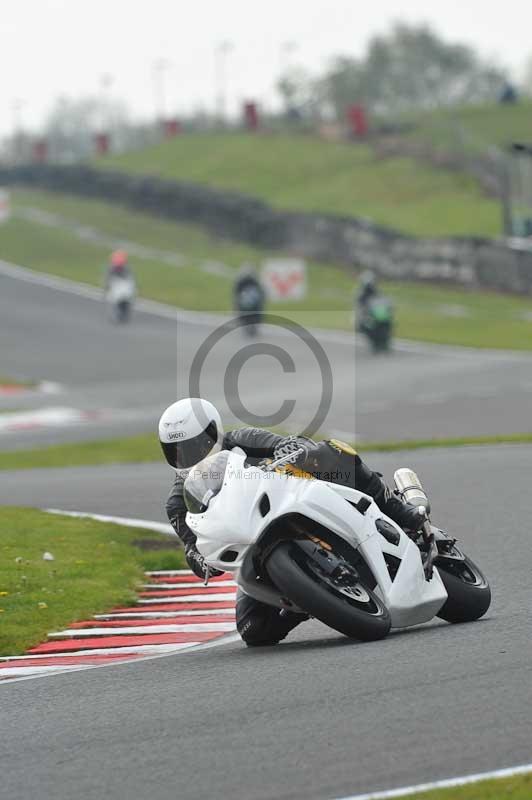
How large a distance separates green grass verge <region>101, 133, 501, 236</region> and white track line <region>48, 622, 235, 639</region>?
114 ft

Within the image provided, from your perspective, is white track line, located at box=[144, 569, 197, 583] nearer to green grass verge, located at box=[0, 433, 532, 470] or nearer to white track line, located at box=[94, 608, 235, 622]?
white track line, located at box=[94, 608, 235, 622]

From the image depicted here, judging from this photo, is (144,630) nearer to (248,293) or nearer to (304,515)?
(304,515)

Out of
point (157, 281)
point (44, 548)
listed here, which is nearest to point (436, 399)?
point (44, 548)

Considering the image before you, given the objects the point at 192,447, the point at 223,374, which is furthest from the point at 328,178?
the point at 192,447

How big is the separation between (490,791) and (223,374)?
2720 centimetres

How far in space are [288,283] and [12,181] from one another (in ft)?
94.0

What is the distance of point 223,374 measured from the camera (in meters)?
31.9

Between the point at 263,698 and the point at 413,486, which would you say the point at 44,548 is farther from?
the point at 263,698

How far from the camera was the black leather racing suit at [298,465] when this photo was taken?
7.54 metres

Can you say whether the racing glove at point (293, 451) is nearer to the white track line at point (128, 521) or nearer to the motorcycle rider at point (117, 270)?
the white track line at point (128, 521)

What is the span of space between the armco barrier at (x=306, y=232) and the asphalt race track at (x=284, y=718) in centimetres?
3104

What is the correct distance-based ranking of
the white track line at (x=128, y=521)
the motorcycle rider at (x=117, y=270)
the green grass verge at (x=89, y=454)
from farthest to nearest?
1. the motorcycle rider at (x=117, y=270)
2. the green grass verge at (x=89, y=454)
3. the white track line at (x=128, y=521)

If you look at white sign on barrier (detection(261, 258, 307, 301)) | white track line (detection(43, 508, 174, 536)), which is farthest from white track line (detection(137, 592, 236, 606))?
white sign on barrier (detection(261, 258, 307, 301))

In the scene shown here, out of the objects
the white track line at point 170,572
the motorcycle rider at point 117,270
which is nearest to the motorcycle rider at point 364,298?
the motorcycle rider at point 117,270
